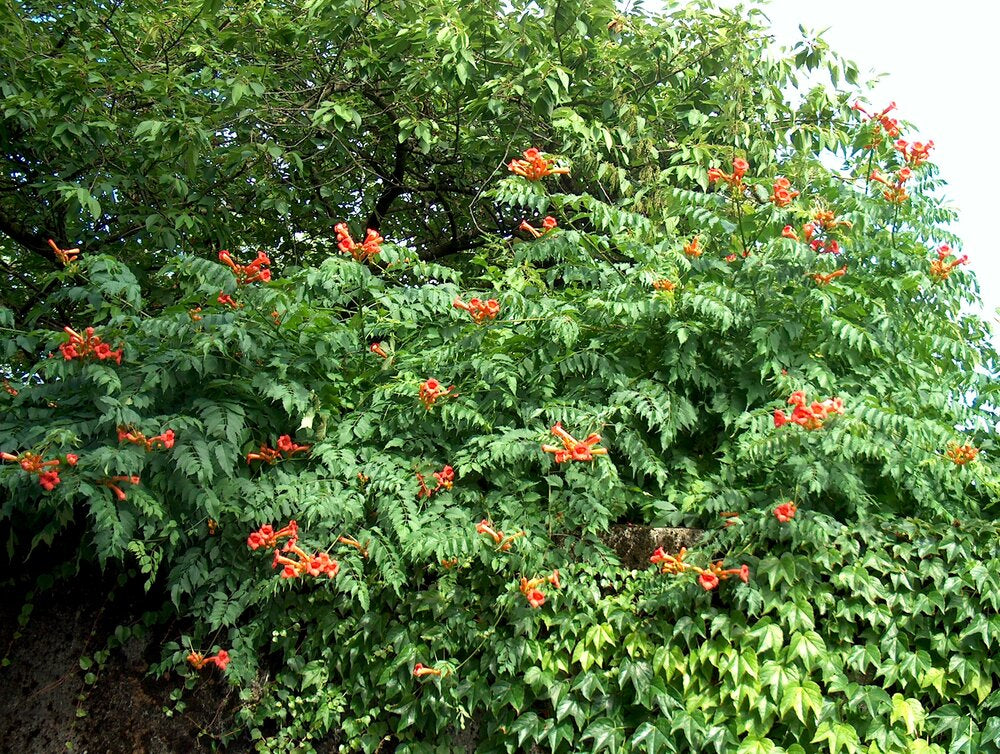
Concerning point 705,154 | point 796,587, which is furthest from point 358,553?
point 705,154

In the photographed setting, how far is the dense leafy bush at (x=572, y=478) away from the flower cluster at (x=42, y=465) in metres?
0.02

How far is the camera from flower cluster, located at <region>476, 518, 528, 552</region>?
4.08 m

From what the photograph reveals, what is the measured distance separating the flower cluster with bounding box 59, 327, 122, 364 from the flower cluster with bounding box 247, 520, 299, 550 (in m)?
1.11

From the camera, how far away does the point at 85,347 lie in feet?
13.9

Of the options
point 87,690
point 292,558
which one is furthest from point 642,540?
point 87,690

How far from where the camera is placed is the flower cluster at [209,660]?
438cm

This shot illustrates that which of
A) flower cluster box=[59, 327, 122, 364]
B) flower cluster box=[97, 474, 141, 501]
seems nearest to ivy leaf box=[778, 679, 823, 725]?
flower cluster box=[97, 474, 141, 501]

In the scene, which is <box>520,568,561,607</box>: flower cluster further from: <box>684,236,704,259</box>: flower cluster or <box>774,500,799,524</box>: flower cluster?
<box>684,236,704,259</box>: flower cluster

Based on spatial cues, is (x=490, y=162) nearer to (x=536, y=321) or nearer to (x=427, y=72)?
(x=427, y=72)

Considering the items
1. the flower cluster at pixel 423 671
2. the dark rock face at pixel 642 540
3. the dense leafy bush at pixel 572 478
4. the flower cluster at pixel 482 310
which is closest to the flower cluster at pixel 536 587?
the dense leafy bush at pixel 572 478

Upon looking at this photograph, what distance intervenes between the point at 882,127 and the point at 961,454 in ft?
6.16

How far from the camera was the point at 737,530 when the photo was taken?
395 cm

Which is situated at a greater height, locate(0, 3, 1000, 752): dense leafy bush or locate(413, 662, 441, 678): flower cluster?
locate(0, 3, 1000, 752): dense leafy bush

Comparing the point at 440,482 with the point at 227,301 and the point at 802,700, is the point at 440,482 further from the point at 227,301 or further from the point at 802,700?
the point at 802,700
